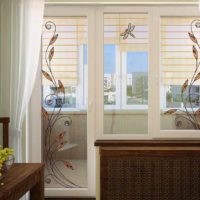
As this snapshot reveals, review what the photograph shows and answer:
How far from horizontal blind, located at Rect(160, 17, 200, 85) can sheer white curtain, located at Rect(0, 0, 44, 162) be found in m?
1.37

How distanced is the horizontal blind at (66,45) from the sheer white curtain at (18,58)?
0.26 m

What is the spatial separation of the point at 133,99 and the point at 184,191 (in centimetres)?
109

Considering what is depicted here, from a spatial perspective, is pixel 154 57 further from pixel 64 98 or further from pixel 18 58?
pixel 18 58

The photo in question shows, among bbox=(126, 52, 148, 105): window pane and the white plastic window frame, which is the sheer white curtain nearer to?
the white plastic window frame

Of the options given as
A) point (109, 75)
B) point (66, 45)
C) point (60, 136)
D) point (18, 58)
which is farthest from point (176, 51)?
point (18, 58)

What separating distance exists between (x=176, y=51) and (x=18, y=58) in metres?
1.72

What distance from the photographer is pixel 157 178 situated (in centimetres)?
308

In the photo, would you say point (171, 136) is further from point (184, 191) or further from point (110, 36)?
point (110, 36)

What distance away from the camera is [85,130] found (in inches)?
139

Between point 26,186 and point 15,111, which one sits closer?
point 26,186

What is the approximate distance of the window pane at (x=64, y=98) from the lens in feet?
11.5

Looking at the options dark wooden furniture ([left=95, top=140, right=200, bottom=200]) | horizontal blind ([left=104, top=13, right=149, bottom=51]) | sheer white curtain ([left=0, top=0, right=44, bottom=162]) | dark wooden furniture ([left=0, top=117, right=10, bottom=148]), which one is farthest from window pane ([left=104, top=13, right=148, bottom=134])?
dark wooden furniture ([left=0, top=117, right=10, bottom=148])

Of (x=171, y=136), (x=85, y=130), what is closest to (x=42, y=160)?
(x=85, y=130)

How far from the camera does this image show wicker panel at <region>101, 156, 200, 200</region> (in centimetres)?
307
